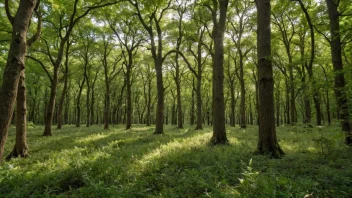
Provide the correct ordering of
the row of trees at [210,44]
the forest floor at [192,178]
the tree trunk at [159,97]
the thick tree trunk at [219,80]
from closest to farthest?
the forest floor at [192,178] < the row of trees at [210,44] < the thick tree trunk at [219,80] < the tree trunk at [159,97]

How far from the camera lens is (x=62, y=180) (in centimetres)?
491

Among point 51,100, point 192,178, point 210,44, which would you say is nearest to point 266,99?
point 192,178

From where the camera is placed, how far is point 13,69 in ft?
11.6

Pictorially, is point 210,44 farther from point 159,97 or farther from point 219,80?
point 219,80

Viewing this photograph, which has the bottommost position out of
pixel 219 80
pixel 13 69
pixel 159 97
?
pixel 13 69

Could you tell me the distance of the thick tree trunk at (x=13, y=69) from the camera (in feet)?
11.0

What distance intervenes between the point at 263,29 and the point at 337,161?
4933mm

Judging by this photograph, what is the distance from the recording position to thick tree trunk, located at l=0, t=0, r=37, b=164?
11.0 feet

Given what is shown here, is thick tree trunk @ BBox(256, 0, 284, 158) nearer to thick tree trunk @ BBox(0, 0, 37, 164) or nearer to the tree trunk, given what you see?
thick tree trunk @ BBox(0, 0, 37, 164)

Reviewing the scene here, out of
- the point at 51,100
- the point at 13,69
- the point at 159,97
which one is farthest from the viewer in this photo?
the point at 159,97

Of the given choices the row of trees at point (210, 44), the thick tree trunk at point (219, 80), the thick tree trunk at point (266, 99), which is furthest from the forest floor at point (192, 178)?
the thick tree trunk at point (219, 80)

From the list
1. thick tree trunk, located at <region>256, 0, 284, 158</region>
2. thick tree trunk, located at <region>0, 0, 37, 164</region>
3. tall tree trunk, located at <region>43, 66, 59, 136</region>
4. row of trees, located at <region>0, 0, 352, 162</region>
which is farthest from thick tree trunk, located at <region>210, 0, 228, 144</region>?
tall tree trunk, located at <region>43, 66, 59, 136</region>

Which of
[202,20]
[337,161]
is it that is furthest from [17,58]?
[202,20]

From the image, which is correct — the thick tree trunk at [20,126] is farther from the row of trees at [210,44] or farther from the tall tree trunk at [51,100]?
the tall tree trunk at [51,100]
